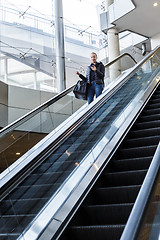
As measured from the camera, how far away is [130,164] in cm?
446

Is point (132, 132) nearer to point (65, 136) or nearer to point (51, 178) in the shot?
point (65, 136)

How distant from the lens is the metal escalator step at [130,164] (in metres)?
4.36

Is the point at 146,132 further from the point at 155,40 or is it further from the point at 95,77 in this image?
the point at 155,40

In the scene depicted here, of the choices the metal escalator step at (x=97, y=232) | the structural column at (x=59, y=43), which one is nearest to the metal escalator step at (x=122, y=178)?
the metal escalator step at (x=97, y=232)

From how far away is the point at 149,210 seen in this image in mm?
1788

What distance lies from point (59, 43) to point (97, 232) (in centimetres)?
1127

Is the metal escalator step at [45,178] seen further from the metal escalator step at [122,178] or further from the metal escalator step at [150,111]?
the metal escalator step at [150,111]

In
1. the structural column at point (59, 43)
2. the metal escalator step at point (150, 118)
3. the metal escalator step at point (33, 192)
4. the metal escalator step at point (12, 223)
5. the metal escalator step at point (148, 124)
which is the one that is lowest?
the metal escalator step at point (12, 223)

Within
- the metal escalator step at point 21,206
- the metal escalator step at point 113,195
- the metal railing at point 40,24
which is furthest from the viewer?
the metal railing at point 40,24

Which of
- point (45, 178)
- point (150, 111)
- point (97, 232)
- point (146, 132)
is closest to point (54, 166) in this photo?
point (45, 178)

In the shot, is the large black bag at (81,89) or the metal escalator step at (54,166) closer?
the metal escalator step at (54,166)

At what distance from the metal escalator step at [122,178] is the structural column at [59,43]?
364 inches

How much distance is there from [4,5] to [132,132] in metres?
8.74

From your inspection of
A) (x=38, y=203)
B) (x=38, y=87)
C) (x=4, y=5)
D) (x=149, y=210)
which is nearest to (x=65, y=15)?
(x=4, y=5)
